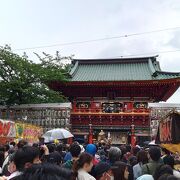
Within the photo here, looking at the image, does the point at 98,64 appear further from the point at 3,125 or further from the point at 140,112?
the point at 3,125

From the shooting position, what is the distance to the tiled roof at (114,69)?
32.4 m

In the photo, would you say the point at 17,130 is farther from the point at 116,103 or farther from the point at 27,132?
the point at 116,103

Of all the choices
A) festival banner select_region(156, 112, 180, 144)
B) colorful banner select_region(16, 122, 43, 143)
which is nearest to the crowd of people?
festival banner select_region(156, 112, 180, 144)

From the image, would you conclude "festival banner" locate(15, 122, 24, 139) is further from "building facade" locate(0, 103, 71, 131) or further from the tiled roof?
the tiled roof

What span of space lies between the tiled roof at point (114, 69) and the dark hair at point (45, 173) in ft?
95.5

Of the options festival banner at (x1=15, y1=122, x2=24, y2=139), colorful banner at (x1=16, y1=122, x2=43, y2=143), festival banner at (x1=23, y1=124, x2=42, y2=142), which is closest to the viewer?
festival banner at (x1=15, y1=122, x2=24, y2=139)

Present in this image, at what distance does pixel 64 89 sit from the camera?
29875 millimetres

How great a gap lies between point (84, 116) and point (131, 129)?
349 centimetres

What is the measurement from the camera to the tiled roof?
3238cm

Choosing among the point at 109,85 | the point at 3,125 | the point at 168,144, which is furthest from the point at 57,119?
the point at 168,144

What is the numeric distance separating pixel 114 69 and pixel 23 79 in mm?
9976

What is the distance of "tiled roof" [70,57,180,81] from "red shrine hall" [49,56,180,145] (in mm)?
2246

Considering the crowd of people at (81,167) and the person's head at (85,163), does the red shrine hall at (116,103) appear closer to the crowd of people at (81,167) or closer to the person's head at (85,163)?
the crowd of people at (81,167)

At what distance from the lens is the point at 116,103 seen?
2917cm
